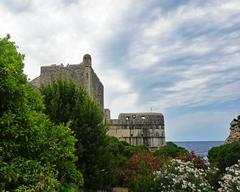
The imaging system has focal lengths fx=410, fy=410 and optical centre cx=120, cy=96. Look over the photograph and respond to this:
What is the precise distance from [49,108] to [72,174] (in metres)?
5.70

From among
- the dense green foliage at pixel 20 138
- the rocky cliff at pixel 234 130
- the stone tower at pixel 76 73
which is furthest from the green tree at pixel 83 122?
the stone tower at pixel 76 73

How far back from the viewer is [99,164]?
15.8 m

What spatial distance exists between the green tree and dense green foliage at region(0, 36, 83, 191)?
273 inches

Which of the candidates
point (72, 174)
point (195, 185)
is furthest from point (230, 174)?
point (72, 174)

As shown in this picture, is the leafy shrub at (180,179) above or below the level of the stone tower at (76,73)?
below

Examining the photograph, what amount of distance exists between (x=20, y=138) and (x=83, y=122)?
7979 millimetres

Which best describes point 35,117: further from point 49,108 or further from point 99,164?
point 99,164

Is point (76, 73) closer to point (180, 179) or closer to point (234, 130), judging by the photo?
point (234, 130)

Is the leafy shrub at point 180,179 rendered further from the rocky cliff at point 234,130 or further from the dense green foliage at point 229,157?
the rocky cliff at point 234,130

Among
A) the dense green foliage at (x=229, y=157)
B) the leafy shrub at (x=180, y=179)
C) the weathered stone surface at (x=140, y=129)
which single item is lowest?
the leafy shrub at (x=180, y=179)

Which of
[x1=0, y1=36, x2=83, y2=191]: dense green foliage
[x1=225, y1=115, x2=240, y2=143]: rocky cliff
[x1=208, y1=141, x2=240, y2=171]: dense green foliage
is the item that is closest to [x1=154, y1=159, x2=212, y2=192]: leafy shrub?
[x1=208, y1=141, x2=240, y2=171]: dense green foliage

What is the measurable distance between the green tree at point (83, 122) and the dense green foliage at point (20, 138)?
6941 mm

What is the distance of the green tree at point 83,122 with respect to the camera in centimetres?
1509

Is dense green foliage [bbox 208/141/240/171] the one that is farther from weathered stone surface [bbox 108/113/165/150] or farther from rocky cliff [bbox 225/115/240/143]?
weathered stone surface [bbox 108/113/165/150]
